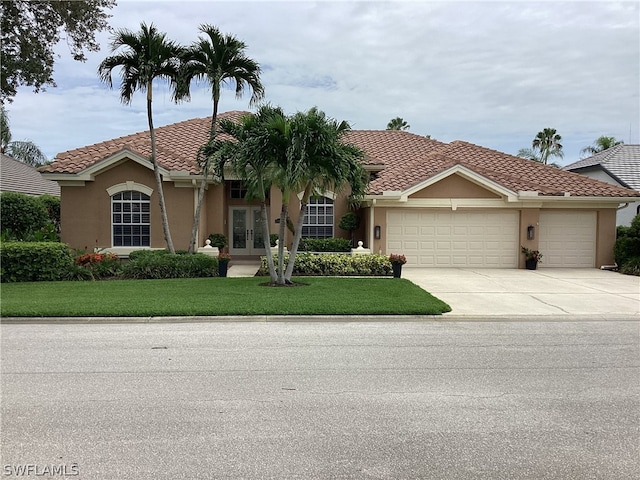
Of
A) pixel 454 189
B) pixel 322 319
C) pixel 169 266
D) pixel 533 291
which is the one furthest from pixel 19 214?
pixel 533 291

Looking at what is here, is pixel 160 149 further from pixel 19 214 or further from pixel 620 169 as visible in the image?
pixel 620 169

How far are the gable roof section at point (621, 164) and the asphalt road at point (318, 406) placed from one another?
21154 mm

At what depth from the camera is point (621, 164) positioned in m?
27.3

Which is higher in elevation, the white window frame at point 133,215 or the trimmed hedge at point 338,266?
the white window frame at point 133,215

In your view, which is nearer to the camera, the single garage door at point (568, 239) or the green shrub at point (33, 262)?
the green shrub at point (33, 262)

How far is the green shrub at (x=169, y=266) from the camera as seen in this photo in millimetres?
14930

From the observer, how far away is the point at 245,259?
2048 centimetres

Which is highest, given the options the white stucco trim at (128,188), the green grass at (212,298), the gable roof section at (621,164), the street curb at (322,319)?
the gable roof section at (621,164)

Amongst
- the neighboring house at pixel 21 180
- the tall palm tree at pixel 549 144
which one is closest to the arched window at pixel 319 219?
the neighboring house at pixel 21 180

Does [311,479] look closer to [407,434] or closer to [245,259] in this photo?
[407,434]

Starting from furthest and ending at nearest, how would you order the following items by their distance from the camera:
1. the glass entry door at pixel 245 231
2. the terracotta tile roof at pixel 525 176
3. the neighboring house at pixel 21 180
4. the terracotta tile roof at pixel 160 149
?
the neighboring house at pixel 21 180, the glass entry door at pixel 245 231, the terracotta tile roof at pixel 525 176, the terracotta tile roof at pixel 160 149

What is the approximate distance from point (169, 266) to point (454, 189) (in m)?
11.1

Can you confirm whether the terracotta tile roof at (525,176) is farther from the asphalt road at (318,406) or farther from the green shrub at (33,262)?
the green shrub at (33,262)

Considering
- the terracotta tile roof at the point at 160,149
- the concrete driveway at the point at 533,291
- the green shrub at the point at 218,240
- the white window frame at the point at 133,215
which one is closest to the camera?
the concrete driveway at the point at 533,291
